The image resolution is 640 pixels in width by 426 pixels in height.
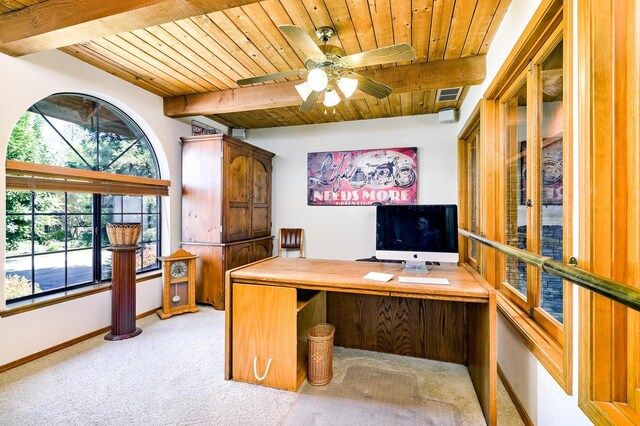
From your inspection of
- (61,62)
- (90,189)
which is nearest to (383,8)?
(61,62)

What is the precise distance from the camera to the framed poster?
431cm

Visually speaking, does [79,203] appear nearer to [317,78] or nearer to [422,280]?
[317,78]

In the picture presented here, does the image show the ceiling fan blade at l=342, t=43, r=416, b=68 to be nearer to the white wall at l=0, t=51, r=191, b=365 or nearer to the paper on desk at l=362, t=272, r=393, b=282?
the paper on desk at l=362, t=272, r=393, b=282

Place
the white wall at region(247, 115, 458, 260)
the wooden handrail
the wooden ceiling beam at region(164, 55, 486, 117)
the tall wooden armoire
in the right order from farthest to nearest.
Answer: the white wall at region(247, 115, 458, 260) → the tall wooden armoire → the wooden ceiling beam at region(164, 55, 486, 117) → the wooden handrail

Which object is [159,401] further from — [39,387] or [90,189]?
[90,189]

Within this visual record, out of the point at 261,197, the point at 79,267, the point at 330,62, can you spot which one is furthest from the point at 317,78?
the point at 79,267

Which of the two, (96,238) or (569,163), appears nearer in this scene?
(569,163)

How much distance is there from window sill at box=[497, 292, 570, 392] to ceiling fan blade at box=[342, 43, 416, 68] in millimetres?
1788

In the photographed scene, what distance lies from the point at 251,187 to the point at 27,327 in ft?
8.96

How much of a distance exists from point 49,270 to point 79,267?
26 cm

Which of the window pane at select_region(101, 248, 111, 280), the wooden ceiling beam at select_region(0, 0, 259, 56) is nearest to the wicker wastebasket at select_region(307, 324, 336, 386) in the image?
the wooden ceiling beam at select_region(0, 0, 259, 56)

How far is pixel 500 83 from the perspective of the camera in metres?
2.20

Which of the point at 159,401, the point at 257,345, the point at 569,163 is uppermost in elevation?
the point at 569,163

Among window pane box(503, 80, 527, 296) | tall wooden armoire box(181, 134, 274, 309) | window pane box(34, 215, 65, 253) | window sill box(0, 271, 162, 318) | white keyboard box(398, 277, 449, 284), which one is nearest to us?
white keyboard box(398, 277, 449, 284)
